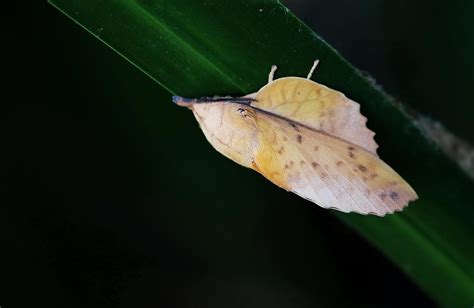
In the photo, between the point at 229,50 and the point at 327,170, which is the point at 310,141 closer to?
the point at 327,170

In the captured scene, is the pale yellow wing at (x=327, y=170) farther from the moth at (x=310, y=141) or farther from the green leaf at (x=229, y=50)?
the green leaf at (x=229, y=50)

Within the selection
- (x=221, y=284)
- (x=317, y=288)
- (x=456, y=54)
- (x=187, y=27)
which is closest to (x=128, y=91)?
(x=187, y=27)

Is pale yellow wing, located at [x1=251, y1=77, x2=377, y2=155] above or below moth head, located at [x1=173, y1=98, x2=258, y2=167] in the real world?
above

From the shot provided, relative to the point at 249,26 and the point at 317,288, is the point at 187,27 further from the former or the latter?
the point at 317,288

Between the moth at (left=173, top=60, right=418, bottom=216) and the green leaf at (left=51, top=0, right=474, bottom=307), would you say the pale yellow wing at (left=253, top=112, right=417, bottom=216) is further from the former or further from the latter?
the green leaf at (left=51, top=0, right=474, bottom=307)

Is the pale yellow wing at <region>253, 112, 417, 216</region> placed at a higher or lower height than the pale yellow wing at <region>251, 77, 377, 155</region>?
lower

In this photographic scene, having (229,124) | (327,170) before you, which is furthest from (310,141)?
(229,124)

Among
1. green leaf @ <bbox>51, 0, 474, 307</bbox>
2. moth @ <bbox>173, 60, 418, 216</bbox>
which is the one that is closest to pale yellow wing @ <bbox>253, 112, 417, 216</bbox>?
moth @ <bbox>173, 60, 418, 216</bbox>

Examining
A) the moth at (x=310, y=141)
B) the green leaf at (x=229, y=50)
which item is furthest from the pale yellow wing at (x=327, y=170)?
the green leaf at (x=229, y=50)
